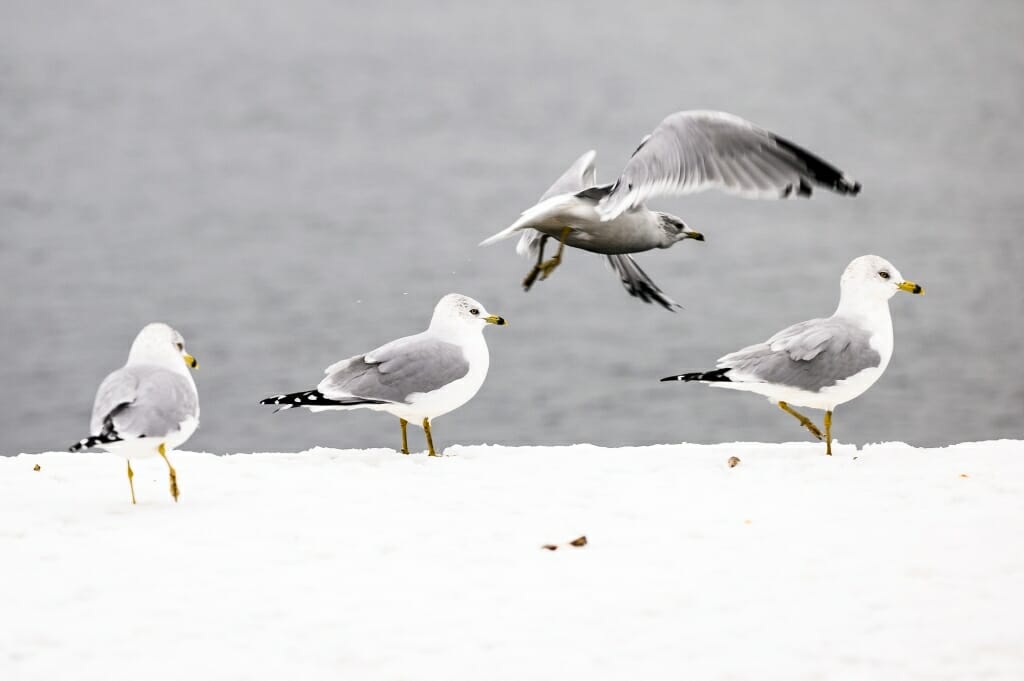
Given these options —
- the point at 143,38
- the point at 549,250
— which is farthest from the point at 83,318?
the point at 143,38

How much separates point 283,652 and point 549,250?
218 inches

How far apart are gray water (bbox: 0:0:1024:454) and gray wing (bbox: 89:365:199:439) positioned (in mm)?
6319

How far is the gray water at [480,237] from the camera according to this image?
42.8ft

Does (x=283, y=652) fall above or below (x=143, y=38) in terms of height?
below

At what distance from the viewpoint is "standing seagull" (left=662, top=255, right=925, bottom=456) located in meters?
5.77

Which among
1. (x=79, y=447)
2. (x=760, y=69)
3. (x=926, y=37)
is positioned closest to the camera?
(x=79, y=447)

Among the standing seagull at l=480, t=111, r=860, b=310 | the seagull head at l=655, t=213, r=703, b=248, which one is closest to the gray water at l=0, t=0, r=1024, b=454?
the seagull head at l=655, t=213, r=703, b=248

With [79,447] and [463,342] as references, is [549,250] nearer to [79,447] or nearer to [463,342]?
[463,342]

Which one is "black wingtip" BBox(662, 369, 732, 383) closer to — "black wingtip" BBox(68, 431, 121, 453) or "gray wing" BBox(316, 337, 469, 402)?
"gray wing" BBox(316, 337, 469, 402)

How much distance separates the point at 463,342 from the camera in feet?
19.9

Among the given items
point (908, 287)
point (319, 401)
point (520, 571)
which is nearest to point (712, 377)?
point (908, 287)

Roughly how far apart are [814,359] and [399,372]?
1.78 metres

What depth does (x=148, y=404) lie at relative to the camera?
4871 millimetres

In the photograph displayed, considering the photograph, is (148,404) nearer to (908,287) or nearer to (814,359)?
(814,359)
